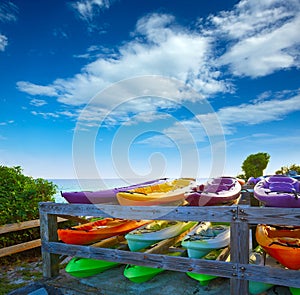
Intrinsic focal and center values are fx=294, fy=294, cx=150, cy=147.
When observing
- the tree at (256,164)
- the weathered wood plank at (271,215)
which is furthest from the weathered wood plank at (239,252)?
the tree at (256,164)

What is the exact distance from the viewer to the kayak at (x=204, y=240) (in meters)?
3.73

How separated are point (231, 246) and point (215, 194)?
159 cm

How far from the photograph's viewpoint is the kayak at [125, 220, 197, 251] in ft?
13.6

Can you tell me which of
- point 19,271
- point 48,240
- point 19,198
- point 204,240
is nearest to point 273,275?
point 204,240

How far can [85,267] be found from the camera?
4.20 m

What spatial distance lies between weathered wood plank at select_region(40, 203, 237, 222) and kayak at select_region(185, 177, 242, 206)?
2.57 feet

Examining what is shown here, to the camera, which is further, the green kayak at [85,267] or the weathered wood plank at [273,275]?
the green kayak at [85,267]

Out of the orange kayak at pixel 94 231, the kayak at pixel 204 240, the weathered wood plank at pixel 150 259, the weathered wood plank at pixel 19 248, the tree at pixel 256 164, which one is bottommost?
the weathered wood plank at pixel 19 248

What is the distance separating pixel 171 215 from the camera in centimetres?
343

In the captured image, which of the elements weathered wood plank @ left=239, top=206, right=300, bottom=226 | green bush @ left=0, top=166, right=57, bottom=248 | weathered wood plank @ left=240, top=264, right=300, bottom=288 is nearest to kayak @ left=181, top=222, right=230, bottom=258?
weathered wood plank @ left=240, top=264, right=300, bottom=288

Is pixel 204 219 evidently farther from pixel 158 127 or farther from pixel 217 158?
pixel 158 127

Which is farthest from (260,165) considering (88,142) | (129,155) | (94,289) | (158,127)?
(94,289)

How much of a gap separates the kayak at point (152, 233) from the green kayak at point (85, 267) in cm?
52

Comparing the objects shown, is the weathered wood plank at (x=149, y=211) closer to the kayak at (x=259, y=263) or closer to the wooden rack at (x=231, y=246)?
the wooden rack at (x=231, y=246)
